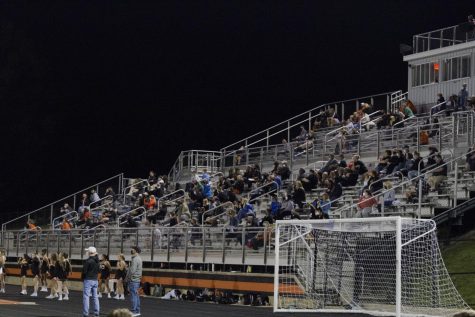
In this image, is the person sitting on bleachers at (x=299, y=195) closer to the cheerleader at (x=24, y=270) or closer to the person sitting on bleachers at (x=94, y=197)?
the cheerleader at (x=24, y=270)

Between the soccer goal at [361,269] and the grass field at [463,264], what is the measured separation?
2.03m

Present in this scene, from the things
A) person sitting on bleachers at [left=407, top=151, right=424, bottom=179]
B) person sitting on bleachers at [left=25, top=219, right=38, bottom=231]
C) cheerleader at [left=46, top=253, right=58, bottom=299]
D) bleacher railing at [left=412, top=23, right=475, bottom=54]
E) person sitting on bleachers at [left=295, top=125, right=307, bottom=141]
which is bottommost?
cheerleader at [left=46, top=253, right=58, bottom=299]

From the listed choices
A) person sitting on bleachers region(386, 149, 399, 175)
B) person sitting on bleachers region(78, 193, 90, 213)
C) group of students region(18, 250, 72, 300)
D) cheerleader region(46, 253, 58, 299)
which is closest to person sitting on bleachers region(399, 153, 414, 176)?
person sitting on bleachers region(386, 149, 399, 175)

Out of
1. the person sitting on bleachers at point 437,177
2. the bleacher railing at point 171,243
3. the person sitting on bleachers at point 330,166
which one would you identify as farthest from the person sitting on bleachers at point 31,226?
the person sitting on bleachers at point 437,177

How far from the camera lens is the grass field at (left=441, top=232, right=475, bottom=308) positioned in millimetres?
27344

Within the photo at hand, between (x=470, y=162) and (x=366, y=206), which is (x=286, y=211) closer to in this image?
(x=366, y=206)

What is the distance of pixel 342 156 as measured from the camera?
3834 cm

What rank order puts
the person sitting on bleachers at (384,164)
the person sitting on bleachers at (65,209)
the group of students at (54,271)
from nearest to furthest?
the person sitting on bleachers at (384,164), the group of students at (54,271), the person sitting on bleachers at (65,209)

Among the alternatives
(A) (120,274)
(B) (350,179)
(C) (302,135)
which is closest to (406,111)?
(C) (302,135)

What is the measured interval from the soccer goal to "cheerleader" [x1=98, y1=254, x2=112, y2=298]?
11.4m

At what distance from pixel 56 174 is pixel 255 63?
47.0ft

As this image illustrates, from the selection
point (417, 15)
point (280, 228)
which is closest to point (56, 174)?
point (417, 15)

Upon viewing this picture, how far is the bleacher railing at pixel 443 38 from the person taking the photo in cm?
4505

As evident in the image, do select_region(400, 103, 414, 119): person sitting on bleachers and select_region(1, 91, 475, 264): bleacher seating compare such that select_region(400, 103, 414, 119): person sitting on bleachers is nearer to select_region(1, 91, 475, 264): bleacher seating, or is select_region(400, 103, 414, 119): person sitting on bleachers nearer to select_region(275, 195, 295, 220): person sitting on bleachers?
select_region(1, 91, 475, 264): bleacher seating
